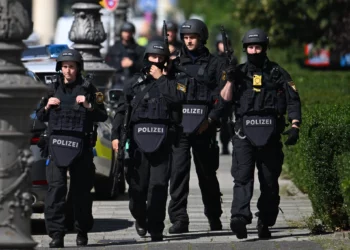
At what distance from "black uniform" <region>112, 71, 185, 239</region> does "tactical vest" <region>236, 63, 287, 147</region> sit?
59cm

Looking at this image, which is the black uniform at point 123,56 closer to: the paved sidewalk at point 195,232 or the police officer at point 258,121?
the paved sidewalk at point 195,232

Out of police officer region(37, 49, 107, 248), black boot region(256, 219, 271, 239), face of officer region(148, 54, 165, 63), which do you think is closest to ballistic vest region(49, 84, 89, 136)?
police officer region(37, 49, 107, 248)

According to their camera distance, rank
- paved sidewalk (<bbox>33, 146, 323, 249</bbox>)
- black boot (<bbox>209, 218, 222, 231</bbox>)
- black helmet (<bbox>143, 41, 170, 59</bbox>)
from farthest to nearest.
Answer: black boot (<bbox>209, 218, 222, 231</bbox>) < black helmet (<bbox>143, 41, 170, 59</bbox>) < paved sidewalk (<bbox>33, 146, 323, 249</bbox>)

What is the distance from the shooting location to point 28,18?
7551mm

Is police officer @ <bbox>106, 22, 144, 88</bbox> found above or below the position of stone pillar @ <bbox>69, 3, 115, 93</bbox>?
below

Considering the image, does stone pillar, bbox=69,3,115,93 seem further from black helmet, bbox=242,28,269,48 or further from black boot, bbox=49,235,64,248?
black boot, bbox=49,235,64,248

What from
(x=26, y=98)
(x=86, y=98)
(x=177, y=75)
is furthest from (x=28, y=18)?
(x=177, y=75)

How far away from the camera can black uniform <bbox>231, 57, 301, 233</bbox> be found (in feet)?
34.5

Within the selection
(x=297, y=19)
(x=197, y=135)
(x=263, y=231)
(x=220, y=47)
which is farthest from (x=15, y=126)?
(x=297, y=19)

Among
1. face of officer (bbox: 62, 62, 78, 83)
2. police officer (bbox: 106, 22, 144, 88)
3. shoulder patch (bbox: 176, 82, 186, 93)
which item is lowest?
police officer (bbox: 106, 22, 144, 88)

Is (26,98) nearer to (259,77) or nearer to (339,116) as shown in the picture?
(259,77)

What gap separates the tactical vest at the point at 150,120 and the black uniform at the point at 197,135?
0.68m

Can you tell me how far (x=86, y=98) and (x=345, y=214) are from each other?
2.39 meters

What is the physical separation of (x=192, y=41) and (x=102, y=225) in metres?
2.20
